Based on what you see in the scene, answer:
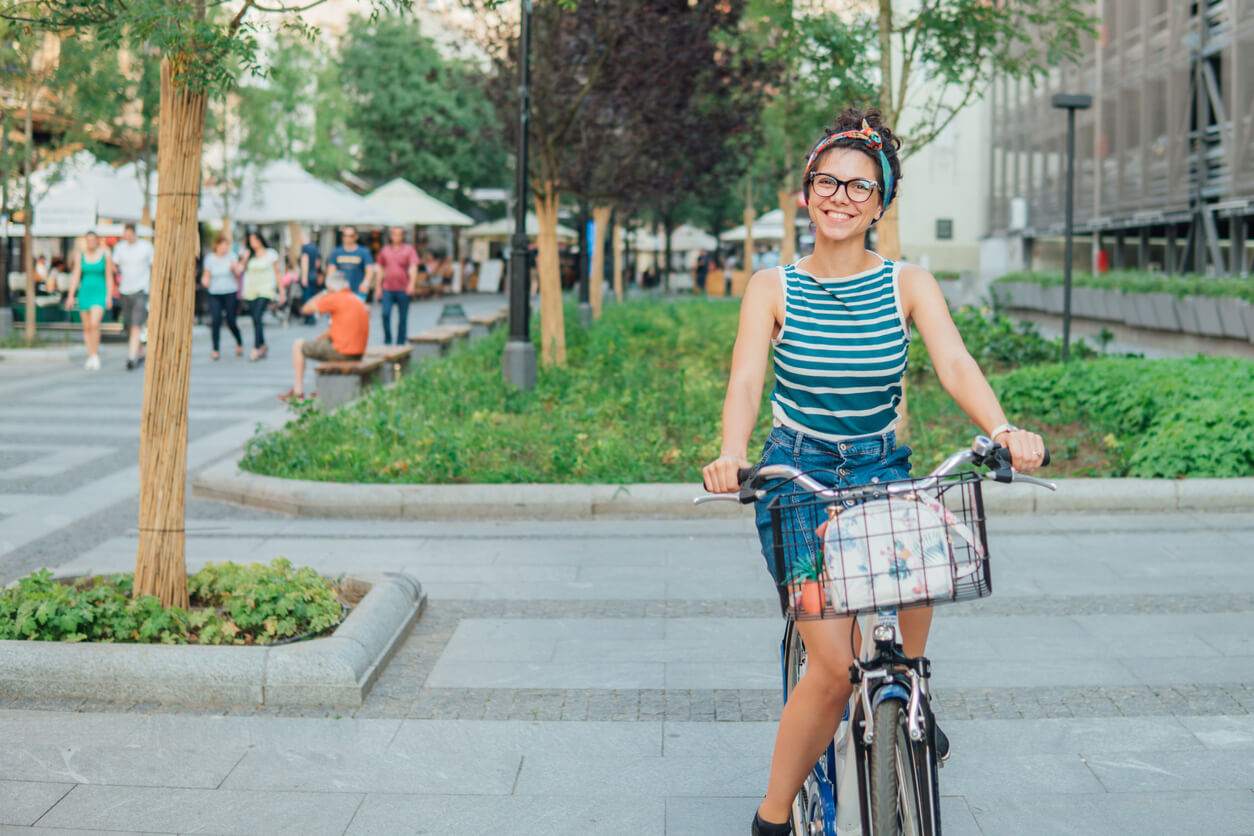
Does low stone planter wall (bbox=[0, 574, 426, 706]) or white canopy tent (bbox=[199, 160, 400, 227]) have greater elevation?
white canopy tent (bbox=[199, 160, 400, 227])

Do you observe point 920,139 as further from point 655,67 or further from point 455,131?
point 455,131

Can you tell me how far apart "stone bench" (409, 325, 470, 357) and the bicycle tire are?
45.8 feet

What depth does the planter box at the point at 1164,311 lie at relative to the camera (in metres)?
20.4

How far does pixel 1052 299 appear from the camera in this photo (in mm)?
27594

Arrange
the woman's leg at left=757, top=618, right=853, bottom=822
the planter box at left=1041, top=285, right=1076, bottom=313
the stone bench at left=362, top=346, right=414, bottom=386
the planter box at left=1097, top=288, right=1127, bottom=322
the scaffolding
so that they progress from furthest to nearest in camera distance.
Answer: the planter box at left=1041, top=285, right=1076, bottom=313
the scaffolding
the planter box at left=1097, top=288, right=1127, bottom=322
the stone bench at left=362, top=346, right=414, bottom=386
the woman's leg at left=757, top=618, right=853, bottom=822

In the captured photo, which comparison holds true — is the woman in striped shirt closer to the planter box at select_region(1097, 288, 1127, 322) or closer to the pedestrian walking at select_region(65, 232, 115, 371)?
the pedestrian walking at select_region(65, 232, 115, 371)

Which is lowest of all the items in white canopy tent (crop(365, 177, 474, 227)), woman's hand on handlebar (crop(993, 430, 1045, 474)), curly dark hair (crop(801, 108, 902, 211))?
woman's hand on handlebar (crop(993, 430, 1045, 474))

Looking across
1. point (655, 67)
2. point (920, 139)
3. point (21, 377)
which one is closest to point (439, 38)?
point (655, 67)

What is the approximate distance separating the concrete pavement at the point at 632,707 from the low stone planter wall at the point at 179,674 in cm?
5

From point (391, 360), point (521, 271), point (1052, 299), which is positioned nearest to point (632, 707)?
point (521, 271)

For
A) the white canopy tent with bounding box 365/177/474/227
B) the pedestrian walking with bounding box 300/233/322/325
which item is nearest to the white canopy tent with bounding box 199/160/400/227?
the pedestrian walking with bounding box 300/233/322/325

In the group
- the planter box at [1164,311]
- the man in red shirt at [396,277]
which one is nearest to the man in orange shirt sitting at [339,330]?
the man in red shirt at [396,277]

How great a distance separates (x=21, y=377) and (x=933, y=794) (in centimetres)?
1570

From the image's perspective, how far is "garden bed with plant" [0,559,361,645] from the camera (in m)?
4.97
